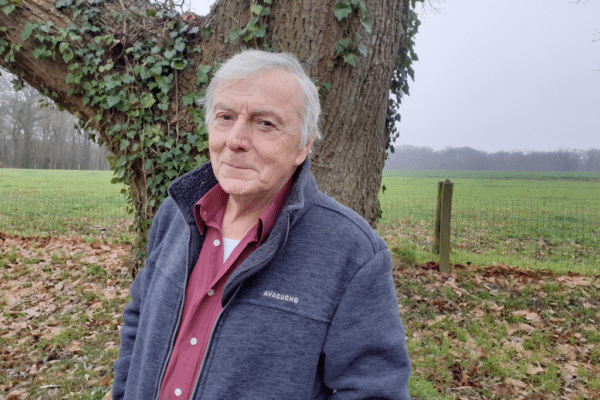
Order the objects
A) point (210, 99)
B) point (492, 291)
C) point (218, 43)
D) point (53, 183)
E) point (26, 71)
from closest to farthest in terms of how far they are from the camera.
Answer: point (210, 99)
point (218, 43)
point (26, 71)
point (492, 291)
point (53, 183)

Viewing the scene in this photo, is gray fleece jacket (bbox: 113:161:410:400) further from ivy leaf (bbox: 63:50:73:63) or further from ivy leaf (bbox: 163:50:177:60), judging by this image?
ivy leaf (bbox: 63:50:73:63)

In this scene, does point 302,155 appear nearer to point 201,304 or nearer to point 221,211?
point 221,211

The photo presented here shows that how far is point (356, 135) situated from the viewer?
340 centimetres

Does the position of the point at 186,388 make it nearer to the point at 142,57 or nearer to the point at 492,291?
the point at 142,57

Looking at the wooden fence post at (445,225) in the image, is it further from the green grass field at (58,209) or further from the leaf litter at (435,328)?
the green grass field at (58,209)

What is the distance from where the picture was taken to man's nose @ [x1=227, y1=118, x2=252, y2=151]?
1.63 metres

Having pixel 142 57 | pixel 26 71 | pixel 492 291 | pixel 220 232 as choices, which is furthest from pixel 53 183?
pixel 220 232

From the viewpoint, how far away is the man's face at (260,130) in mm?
1611

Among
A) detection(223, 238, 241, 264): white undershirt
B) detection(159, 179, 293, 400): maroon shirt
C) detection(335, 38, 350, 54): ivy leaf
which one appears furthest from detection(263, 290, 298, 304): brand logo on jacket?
detection(335, 38, 350, 54): ivy leaf

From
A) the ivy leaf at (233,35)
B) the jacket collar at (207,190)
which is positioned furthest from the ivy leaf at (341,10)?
the jacket collar at (207,190)

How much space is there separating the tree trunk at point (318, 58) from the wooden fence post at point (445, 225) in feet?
11.9

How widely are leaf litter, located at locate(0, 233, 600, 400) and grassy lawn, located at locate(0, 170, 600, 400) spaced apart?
0.01 metres

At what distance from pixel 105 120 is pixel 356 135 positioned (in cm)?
266

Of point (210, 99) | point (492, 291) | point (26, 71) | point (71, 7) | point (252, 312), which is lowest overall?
point (492, 291)
